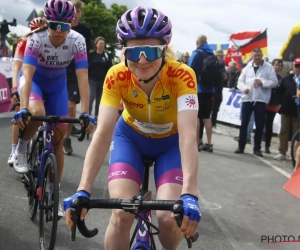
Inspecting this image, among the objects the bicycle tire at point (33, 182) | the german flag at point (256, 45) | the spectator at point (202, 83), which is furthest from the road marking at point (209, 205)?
the german flag at point (256, 45)

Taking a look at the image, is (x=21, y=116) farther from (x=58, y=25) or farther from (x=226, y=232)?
(x=226, y=232)

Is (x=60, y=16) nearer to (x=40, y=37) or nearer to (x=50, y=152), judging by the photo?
(x=40, y=37)

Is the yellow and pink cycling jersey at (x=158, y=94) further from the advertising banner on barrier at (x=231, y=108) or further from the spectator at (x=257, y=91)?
the advertising banner on barrier at (x=231, y=108)

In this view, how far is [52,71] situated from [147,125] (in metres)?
2.21

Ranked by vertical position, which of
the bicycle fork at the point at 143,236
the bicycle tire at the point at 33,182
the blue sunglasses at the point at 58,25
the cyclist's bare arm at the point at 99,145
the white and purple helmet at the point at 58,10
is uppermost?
the white and purple helmet at the point at 58,10

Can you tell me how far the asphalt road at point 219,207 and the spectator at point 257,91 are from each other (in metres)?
1.17

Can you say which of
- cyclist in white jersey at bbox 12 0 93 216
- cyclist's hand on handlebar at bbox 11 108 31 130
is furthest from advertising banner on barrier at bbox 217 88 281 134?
cyclist's hand on handlebar at bbox 11 108 31 130

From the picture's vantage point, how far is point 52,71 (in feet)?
17.6

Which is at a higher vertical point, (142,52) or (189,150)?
(142,52)

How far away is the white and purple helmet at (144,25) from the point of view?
294 cm

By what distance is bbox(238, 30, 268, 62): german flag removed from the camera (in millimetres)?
19078

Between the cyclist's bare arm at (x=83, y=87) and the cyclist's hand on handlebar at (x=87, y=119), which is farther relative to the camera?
the cyclist's bare arm at (x=83, y=87)

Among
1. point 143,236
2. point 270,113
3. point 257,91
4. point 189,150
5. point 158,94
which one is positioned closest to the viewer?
point 143,236

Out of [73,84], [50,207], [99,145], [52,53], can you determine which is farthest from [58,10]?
[73,84]
